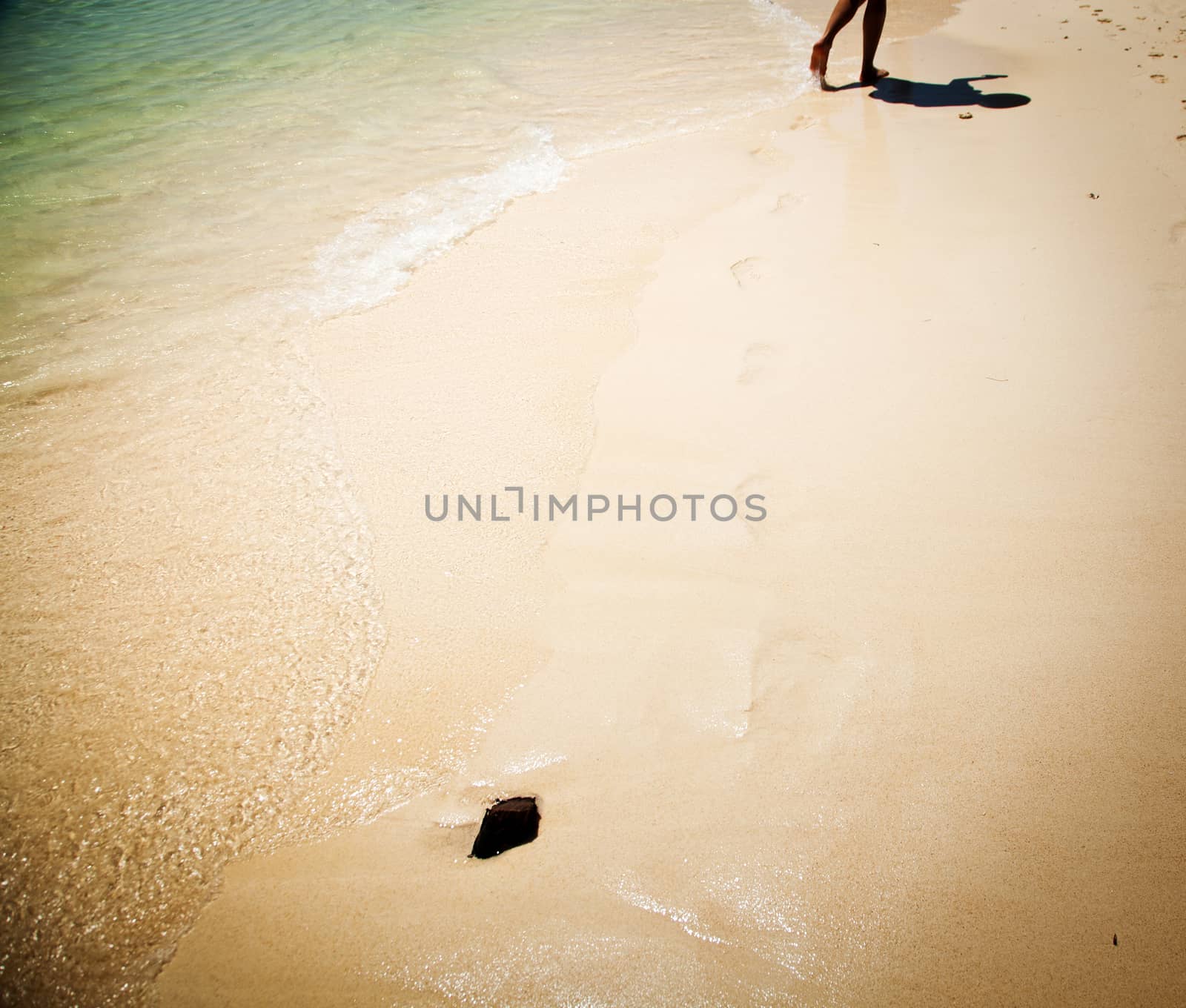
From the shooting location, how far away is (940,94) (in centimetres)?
443

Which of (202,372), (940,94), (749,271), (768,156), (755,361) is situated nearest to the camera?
(755,361)

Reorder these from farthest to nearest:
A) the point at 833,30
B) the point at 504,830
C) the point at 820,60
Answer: the point at 820,60, the point at 833,30, the point at 504,830

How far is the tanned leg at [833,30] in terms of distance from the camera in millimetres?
4555

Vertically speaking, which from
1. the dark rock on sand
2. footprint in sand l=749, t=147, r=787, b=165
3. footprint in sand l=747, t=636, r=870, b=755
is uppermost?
footprint in sand l=749, t=147, r=787, b=165

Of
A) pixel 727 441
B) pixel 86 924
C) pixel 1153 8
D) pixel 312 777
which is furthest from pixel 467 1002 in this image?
pixel 1153 8

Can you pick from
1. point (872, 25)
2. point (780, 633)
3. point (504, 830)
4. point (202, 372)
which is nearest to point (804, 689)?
point (780, 633)

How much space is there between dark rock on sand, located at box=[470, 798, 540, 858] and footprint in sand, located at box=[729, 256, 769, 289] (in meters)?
2.26

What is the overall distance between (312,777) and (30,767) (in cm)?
68

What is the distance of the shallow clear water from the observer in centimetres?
139

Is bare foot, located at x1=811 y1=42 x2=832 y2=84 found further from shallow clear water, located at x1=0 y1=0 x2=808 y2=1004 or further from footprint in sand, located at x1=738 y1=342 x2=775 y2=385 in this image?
footprint in sand, located at x1=738 y1=342 x2=775 y2=385

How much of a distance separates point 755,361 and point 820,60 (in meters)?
3.95

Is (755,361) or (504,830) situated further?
(755,361)

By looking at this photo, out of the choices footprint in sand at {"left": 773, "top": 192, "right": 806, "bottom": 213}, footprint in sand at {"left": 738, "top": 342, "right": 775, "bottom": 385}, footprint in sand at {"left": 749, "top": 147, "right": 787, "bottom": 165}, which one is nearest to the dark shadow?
footprint in sand at {"left": 749, "top": 147, "right": 787, "bottom": 165}

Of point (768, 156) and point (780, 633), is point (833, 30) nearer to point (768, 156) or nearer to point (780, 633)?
point (768, 156)
